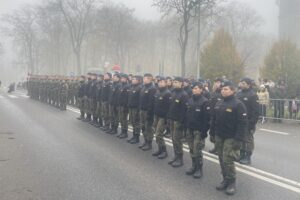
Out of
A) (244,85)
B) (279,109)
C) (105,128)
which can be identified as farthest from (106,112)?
(279,109)

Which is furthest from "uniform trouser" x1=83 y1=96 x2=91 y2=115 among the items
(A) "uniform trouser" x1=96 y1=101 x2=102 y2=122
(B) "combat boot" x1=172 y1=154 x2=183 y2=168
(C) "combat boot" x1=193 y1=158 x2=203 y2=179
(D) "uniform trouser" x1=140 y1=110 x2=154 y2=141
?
(C) "combat boot" x1=193 y1=158 x2=203 y2=179

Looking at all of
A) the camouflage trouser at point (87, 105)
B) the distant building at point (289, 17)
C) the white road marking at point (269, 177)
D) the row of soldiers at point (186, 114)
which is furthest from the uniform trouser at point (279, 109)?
the distant building at point (289, 17)

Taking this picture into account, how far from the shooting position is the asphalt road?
251 inches

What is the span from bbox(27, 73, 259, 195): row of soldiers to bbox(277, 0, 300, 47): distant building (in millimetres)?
54923

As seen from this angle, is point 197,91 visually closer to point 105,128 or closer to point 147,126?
point 147,126

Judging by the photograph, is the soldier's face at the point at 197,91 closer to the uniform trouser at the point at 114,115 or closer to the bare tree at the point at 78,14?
the uniform trouser at the point at 114,115

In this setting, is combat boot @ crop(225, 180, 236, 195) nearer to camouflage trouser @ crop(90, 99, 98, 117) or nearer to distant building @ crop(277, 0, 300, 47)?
camouflage trouser @ crop(90, 99, 98, 117)

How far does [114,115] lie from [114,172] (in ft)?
16.0

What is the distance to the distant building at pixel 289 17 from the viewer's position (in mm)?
63969

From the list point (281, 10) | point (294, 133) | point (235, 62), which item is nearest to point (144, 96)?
point (294, 133)

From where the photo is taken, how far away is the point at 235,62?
73.9ft

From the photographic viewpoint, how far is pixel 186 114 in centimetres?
796

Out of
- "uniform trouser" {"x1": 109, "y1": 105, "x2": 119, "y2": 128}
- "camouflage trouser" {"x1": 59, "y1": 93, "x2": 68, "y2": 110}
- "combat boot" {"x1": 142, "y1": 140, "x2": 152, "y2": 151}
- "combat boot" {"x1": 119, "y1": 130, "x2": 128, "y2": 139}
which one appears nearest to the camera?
"combat boot" {"x1": 142, "y1": 140, "x2": 152, "y2": 151}

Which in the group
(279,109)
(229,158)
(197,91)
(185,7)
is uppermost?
(185,7)
